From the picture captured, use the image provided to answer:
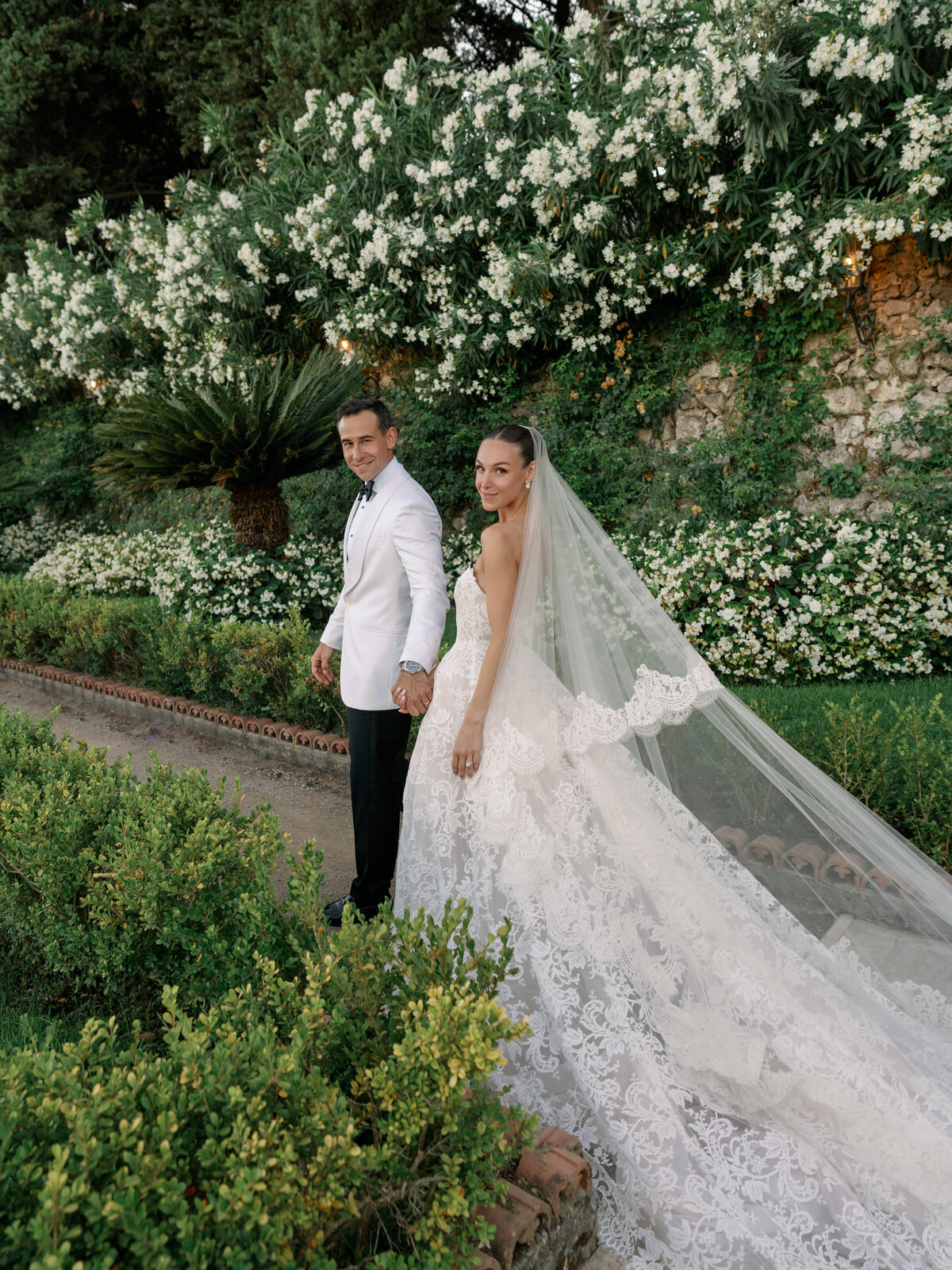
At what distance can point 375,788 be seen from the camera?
3.02m

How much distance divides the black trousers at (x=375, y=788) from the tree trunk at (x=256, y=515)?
514 centimetres

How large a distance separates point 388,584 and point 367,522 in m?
0.26

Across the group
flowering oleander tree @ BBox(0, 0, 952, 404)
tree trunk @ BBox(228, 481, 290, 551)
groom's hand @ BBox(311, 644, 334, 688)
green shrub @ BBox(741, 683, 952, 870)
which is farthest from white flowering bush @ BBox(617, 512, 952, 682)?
tree trunk @ BBox(228, 481, 290, 551)

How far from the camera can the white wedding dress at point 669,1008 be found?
1.74 meters

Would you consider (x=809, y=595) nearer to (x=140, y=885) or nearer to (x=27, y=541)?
(x=140, y=885)

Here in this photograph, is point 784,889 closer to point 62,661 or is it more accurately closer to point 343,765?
point 343,765

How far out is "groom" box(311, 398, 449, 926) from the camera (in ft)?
9.34

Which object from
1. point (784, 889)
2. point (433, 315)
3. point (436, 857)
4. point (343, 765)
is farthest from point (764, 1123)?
point (433, 315)

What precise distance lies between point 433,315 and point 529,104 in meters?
2.32

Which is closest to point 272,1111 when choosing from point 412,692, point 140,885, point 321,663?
point 140,885

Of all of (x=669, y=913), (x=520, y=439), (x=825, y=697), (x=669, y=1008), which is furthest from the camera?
(x=825, y=697)

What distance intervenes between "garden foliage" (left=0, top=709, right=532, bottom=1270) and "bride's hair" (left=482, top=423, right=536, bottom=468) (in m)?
1.47

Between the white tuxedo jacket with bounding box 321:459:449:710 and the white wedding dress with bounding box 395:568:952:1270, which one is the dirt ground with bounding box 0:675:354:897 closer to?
the white tuxedo jacket with bounding box 321:459:449:710

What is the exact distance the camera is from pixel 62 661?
7.40 metres
